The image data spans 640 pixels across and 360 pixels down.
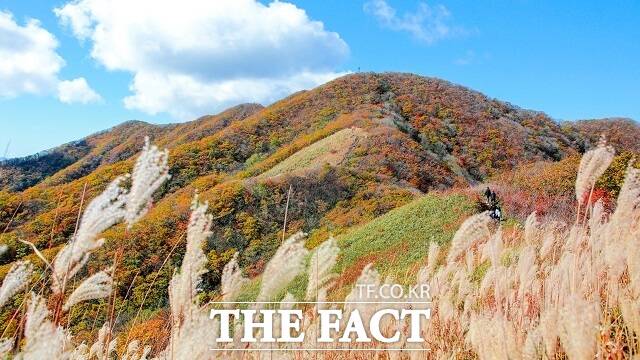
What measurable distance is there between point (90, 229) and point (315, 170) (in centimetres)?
2849

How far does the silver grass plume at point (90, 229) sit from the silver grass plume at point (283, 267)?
48 centimetres

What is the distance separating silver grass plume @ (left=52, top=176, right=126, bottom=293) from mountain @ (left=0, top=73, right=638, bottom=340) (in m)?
0.11

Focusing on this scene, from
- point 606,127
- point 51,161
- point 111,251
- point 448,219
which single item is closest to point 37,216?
point 111,251

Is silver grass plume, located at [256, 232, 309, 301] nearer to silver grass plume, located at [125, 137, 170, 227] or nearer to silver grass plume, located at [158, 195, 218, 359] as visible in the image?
silver grass plume, located at [158, 195, 218, 359]

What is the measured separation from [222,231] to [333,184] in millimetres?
6898

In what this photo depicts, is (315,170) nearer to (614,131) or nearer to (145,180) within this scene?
(145,180)

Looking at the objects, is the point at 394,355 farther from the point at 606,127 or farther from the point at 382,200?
the point at 606,127

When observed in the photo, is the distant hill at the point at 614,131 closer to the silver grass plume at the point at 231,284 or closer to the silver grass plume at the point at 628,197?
the silver grass plume at the point at 628,197

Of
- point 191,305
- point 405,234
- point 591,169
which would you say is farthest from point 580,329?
point 405,234

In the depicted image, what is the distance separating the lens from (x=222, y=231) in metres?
24.3

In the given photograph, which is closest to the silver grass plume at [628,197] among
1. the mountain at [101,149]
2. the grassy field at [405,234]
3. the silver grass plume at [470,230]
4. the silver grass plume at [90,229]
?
the silver grass plume at [470,230]

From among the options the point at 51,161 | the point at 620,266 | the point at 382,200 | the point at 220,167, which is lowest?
the point at 620,266

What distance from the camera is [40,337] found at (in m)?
1.53

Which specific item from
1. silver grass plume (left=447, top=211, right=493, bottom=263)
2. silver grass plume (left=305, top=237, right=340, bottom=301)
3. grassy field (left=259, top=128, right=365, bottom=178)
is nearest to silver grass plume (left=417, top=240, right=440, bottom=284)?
silver grass plume (left=447, top=211, right=493, bottom=263)
